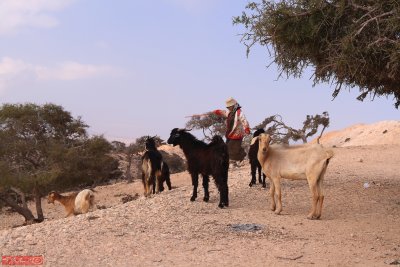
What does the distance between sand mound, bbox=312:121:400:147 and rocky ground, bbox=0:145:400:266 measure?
28.3 metres

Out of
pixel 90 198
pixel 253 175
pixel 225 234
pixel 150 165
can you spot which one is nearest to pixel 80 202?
pixel 90 198

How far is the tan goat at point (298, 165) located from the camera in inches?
368

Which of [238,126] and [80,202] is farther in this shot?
[80,202]

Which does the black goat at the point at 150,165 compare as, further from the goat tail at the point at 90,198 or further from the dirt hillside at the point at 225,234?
the goat tail at the point at 90,198

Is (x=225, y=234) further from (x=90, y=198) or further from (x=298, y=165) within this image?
(x=90, y=198)

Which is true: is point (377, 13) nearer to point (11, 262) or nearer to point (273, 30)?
point (273, 30)

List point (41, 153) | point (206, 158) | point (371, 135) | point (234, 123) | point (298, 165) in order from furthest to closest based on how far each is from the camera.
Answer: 1. point (371, 135)
2. point (41, 153)
3. point (234, 123)
4. point (206, 158)
5. point (298, 165)

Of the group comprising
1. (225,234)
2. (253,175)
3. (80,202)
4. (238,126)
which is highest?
(238,126)

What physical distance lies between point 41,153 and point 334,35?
18578 mm

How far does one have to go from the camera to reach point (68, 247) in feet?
24.6

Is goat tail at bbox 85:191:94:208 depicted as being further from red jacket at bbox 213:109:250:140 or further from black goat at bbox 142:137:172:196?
red jacket at bbox 213:109:250:140

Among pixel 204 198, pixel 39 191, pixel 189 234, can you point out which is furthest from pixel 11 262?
pixel 39 191

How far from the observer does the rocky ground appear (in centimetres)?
731

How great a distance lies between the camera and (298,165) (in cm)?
957
